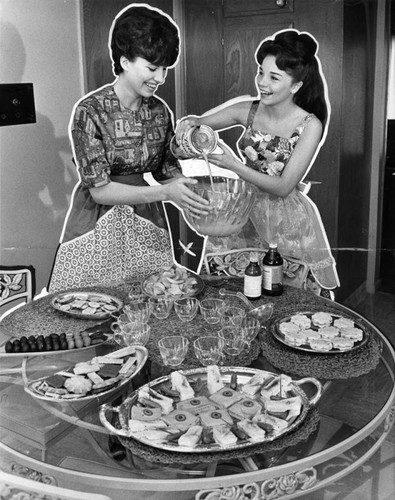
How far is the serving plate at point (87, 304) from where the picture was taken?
6.07ft

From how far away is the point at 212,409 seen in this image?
1344 mm

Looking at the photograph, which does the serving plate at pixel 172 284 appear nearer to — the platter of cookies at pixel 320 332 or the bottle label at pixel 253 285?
the bottle label at pixel 253 285

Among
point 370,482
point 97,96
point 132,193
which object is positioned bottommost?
point 370,482

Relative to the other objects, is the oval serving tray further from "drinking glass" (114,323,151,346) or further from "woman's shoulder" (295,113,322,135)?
"woman's shoulder" (295,113,322,135)

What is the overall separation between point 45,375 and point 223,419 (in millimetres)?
506

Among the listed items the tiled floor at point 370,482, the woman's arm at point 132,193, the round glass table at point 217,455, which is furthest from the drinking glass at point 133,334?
the tiled floor at point 370,482

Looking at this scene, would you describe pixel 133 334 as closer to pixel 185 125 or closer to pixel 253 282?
pixel 253 282

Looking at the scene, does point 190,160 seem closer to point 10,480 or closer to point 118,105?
point 118,105

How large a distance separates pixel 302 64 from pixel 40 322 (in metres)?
1.33

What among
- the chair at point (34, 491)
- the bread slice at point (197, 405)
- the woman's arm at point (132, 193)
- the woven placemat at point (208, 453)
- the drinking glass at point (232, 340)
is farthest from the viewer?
the woman's arm at point (132, 193)

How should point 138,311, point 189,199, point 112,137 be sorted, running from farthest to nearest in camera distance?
point 112,137, point 189,199, point 138,311

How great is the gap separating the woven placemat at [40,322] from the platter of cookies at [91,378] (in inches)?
9.0

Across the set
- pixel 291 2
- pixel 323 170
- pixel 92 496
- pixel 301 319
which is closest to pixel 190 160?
pixel 323 170

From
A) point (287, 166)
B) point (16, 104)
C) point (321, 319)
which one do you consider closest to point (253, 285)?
point (321, 319)
